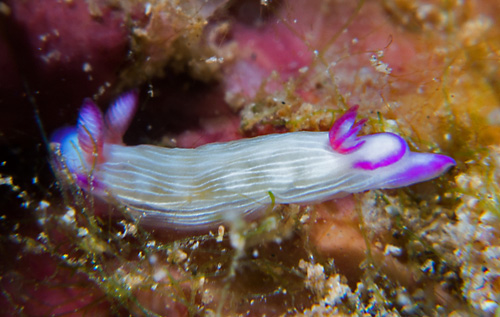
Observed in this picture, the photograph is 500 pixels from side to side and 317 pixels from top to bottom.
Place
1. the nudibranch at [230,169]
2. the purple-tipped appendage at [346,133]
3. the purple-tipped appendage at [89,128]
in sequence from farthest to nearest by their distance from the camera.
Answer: the purple-tipped appendage at [89,128]
the nudibranch at [230,169]
the purple-tipped appendage at [346,133]

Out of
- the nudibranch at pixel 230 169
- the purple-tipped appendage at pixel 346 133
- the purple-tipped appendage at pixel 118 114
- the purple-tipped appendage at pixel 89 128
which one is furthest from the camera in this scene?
the purple-tipped appendage at pixel 118 114

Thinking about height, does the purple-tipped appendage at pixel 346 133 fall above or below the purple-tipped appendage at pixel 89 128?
above

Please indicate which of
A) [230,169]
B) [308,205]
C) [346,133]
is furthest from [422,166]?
[230,169]

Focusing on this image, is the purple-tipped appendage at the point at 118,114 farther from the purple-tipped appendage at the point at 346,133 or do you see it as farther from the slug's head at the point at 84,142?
the purple-tipped appendage at the point at 346,133

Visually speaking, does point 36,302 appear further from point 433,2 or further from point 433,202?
point 433,2

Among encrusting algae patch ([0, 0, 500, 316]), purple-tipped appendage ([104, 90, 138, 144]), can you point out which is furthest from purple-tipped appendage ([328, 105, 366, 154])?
purple-tipped appendage ([104, 90, 138, 144])

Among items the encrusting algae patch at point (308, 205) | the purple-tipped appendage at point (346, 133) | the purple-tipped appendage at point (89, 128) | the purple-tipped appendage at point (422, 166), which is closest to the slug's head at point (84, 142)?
the purple-tipped appendage at point (89, 128)

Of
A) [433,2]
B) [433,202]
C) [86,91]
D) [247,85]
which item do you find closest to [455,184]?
[433,202]

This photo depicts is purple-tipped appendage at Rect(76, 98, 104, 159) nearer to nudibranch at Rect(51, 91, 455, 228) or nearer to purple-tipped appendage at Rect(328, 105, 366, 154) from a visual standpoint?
nudibranch at Rect(51, 91, 455, 228)
